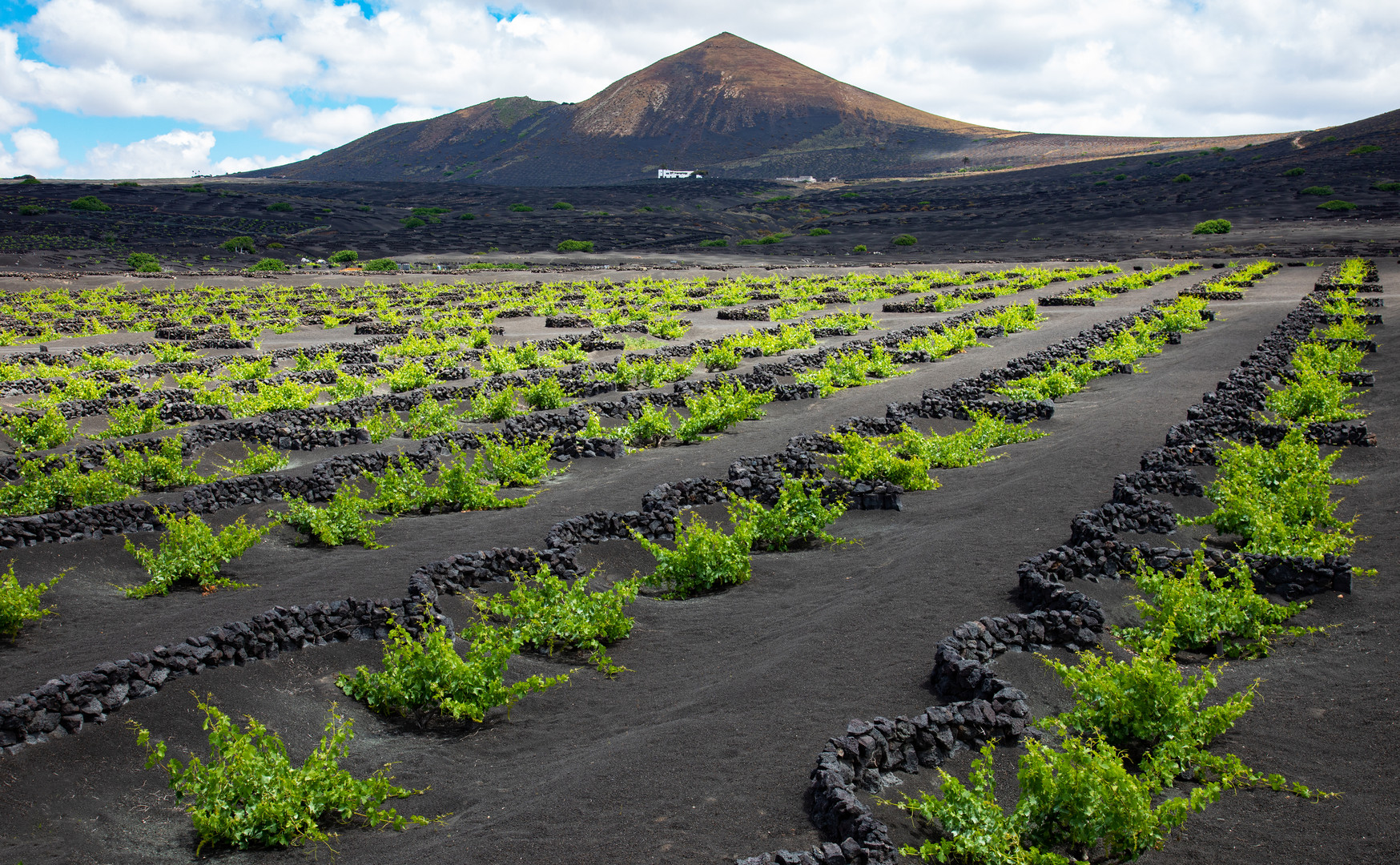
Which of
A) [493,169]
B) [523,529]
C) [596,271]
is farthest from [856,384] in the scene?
[493,169]

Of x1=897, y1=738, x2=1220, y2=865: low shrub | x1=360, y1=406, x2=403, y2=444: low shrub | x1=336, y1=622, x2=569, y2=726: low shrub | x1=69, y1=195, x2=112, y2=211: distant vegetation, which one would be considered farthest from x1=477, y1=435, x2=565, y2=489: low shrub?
x1=69, y1=195, x2=112, y2=211: distant vegetation

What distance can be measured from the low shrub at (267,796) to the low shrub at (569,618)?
7.05 feet

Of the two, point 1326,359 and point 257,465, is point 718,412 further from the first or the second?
point 1326,359

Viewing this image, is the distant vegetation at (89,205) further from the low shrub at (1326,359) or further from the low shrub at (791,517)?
the low shrub at (1326,359)

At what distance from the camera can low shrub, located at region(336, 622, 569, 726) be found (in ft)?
19.2

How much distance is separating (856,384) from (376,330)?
57.9 feet

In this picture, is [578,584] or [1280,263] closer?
Answer: [578,584]

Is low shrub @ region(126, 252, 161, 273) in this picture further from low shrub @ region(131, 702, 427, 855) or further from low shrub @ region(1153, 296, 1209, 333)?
low shrub @ region(131, 702, 427, 855)

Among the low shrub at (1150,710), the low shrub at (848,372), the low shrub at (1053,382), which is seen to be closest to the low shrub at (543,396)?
the low shrub at (848,372)

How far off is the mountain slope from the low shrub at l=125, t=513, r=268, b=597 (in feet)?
444

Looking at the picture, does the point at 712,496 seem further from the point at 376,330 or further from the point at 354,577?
the point at 376,330

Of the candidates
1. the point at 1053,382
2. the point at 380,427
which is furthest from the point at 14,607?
the point at 1053,382

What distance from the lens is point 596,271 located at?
54.9 m

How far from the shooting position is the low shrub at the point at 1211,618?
620 cm
